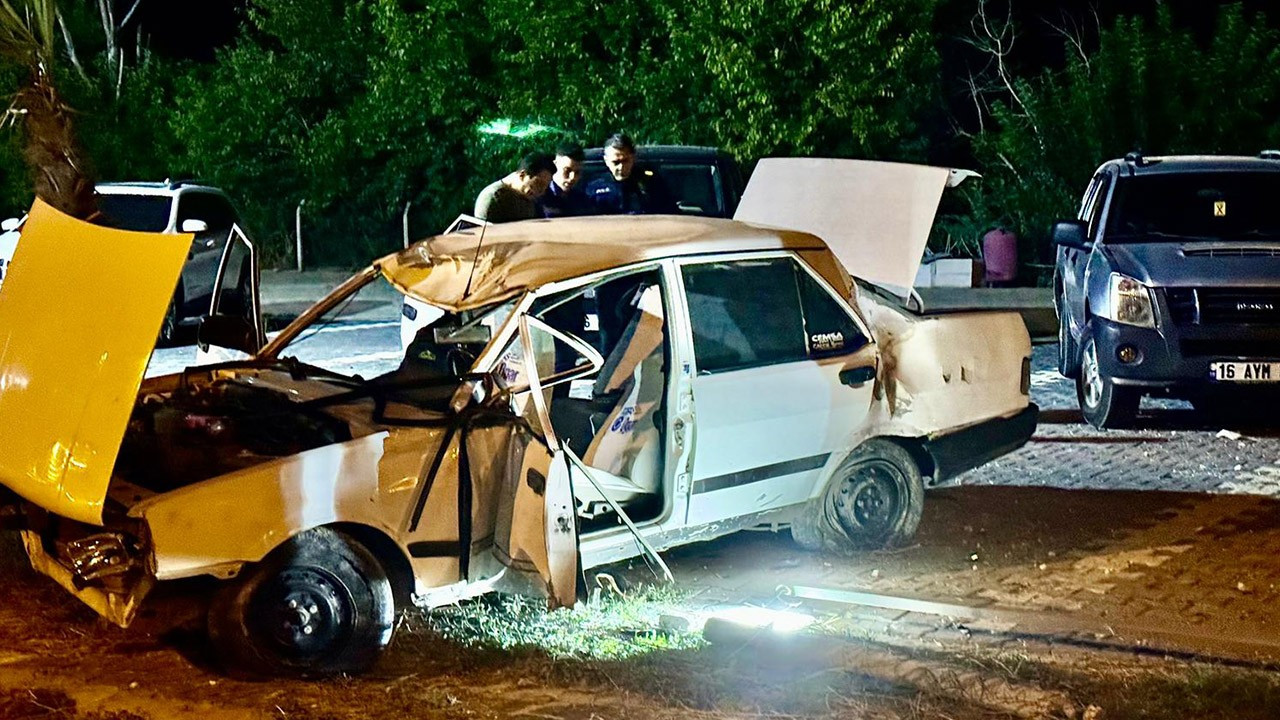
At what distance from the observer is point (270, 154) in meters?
24.3

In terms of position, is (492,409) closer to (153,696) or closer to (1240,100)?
(153,696)

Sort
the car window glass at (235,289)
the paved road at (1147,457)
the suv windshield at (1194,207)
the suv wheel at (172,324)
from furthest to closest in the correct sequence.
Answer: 1. the suv wheel at (172,324)
2. the car window glass at (235,289)
3. the suv windshield at (1194,207)
4. the paved road at (1147,457)

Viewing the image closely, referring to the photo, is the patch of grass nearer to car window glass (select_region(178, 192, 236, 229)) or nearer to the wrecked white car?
the wrecked white car

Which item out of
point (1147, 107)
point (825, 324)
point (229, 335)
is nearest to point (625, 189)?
point (825, 324)

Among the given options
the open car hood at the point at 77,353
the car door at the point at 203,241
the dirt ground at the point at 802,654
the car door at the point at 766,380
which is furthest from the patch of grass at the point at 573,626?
the car door at the point at 203,241

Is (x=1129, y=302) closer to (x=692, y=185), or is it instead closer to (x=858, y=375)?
(x=692, y=185)

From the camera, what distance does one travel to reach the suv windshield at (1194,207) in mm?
10641

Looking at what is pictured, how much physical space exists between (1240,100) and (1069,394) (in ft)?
30.0

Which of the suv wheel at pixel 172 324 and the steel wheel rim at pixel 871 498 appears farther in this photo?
the suv wheel at pixel 172 324

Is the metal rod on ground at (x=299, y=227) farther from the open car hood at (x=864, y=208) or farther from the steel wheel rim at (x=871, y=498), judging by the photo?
the steel wheel rim at (x=871, y=498)

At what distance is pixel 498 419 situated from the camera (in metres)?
5.66

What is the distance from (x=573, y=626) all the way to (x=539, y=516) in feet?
2.55

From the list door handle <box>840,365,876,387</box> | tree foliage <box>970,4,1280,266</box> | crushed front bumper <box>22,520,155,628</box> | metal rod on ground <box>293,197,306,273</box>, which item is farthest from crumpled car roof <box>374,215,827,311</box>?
metal rod on ground <box>293,197,306,273</box>

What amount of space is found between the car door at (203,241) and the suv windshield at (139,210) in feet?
0.63
